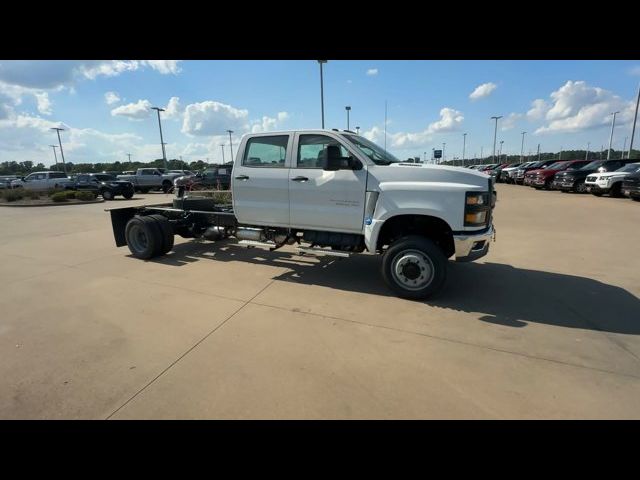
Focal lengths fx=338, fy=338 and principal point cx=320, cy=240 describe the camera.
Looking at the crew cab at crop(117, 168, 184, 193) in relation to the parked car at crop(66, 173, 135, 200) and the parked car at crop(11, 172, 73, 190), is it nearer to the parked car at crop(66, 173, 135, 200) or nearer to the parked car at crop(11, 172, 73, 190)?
the parked car at crop(66, 173, 135, 200)

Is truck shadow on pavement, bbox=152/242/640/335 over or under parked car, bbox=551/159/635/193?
under

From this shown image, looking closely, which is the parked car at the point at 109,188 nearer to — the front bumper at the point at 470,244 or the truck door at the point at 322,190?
the truck door at the point at 322,190

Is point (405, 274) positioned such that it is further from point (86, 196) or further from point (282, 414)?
point (86, 196)

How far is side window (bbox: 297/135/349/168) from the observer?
518cm

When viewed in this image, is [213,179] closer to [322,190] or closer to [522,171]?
[322,190]

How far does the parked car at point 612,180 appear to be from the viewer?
16.2 m

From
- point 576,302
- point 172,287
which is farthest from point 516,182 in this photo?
point 172,287

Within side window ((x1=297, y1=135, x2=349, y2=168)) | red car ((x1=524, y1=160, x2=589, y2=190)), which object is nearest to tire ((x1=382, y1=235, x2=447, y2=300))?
side window ((x1=297, y1=135, x2=349, y2=168))

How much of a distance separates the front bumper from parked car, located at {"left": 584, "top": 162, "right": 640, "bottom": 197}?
659 inches

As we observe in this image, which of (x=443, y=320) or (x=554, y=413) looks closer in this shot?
(x=554, y=413)

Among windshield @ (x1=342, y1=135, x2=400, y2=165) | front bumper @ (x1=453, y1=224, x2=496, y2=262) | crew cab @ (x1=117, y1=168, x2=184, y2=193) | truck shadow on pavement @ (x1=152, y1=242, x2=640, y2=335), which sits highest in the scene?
windshield @ (x1=342, y1=135, x2=400, y2=165)

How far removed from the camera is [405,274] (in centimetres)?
452

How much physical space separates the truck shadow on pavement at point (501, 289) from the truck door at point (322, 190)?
94cm
